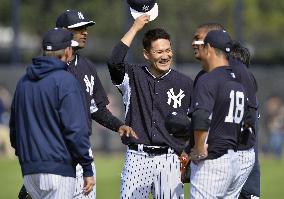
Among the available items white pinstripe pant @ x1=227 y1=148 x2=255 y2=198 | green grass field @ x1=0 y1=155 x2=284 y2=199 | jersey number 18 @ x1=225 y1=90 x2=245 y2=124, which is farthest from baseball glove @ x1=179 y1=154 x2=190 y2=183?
green grass field @ x1=0 y1=155 x2=284 y2=199

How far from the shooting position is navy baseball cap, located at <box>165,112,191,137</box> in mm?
8961

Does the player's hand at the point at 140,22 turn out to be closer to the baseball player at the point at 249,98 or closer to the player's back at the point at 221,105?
the baseball player at the point at 249,98

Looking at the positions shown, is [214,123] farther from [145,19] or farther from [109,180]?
[109,180]

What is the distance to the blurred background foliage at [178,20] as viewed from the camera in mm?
33875

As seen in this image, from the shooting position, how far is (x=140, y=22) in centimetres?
915

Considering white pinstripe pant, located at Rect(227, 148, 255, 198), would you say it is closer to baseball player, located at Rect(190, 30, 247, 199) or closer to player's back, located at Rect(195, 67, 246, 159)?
baseball player, located at Rect(190, 30, 247, 199)

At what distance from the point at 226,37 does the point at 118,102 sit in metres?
21.2

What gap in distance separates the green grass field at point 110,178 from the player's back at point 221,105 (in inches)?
311

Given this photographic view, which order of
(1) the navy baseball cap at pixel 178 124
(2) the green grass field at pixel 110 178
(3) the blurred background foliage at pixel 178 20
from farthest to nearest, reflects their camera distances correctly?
(3) the blurred background foliage at pixel 178 20 → (2) the green grass field at pixel 110 178 → (1) the navy baseball cap at pixel 178 124

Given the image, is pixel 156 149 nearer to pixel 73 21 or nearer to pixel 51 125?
pixel 73 21

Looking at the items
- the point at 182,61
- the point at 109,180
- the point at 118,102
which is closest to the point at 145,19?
the point at 109,180

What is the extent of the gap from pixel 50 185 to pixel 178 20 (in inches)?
1059

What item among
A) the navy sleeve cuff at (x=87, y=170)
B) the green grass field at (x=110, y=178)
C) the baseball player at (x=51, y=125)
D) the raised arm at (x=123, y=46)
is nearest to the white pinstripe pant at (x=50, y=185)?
the baseball player at (x=51, y=125)

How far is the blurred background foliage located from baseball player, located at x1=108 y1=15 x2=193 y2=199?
60.4ft
